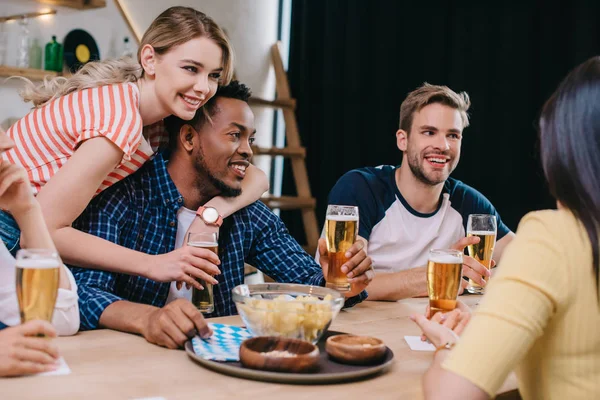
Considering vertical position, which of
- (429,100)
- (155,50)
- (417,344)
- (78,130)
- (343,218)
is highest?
(155,50)

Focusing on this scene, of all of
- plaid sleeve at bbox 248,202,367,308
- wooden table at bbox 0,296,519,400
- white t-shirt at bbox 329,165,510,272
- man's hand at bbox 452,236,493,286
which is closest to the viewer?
wooden table at bbox 0,296,519,400

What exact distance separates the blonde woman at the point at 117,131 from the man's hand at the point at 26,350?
525 mm

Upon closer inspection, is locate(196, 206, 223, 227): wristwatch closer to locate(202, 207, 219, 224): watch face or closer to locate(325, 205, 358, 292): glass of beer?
locate(202, 207, 219, 224): watch face

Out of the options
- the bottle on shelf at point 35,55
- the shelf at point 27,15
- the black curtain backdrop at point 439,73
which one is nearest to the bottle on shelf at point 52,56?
the bottle on shelf at point 35,55

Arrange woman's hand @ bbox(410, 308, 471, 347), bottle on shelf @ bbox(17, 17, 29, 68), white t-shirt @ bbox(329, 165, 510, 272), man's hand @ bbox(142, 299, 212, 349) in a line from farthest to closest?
bottle on shelf @ bbox(17, 17, 29, 68), white t-shirt @ bbox(329, 165, 510, 272), man's hand @ bbox(142, 299, 212, 349), woman's hand @ bbox(410, 308, 471, 347)

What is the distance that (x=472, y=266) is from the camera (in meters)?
2.04

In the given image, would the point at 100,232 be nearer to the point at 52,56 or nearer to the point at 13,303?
the point at 13,303

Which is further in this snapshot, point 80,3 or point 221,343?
point 80,3

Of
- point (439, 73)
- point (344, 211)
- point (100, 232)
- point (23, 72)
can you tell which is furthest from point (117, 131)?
point (439, 73)

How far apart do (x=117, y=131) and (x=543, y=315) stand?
1292 millimetres

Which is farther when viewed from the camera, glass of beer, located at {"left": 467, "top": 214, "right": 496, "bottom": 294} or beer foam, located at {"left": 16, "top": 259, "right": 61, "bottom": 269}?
glass of beer, located at {"left": 467, "top": 214, "right": 496, "bottom": 294}

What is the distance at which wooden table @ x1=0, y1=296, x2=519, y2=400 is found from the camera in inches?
44.0

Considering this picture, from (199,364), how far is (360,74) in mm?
3937

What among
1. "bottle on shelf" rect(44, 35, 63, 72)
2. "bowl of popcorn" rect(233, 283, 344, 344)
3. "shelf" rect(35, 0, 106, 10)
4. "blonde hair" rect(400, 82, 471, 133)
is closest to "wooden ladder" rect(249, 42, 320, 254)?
"shelf" rect(35, 0, 106, 10)
